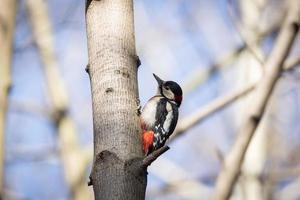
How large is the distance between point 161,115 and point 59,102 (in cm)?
232

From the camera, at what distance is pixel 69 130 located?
5.38 meters

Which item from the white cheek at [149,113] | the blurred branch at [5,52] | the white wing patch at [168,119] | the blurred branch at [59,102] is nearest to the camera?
the white cheek at [149,113]

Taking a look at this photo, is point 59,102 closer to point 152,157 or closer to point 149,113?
point 149,113

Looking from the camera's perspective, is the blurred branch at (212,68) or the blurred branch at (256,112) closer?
the blurred branch at (256,112)

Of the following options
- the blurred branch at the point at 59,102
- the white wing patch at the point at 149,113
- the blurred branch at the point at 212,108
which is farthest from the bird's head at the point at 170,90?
the blurred branch at the point at 59,102

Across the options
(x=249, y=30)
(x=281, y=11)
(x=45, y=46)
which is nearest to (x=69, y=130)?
(x=45, y=46)

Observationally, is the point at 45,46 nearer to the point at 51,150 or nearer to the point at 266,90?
the point at 51,150

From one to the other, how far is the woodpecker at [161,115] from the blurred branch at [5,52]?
0.73 meters

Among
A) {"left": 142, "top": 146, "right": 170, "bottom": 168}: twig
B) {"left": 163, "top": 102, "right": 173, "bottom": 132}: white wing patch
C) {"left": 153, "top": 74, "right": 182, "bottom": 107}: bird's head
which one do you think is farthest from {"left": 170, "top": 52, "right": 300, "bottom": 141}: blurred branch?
{"left": 142, "top": 146, "right": 170, "bottom": 168}: twig

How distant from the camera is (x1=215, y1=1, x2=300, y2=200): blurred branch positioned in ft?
8.22

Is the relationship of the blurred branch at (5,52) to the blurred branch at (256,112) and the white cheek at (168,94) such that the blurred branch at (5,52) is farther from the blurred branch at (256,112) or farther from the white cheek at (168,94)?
the blurred branch at (256,112)

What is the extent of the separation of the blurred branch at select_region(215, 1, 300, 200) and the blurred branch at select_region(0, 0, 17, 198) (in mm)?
1186

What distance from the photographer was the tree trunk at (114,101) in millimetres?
1763

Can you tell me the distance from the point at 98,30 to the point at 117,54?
0.35 ft
